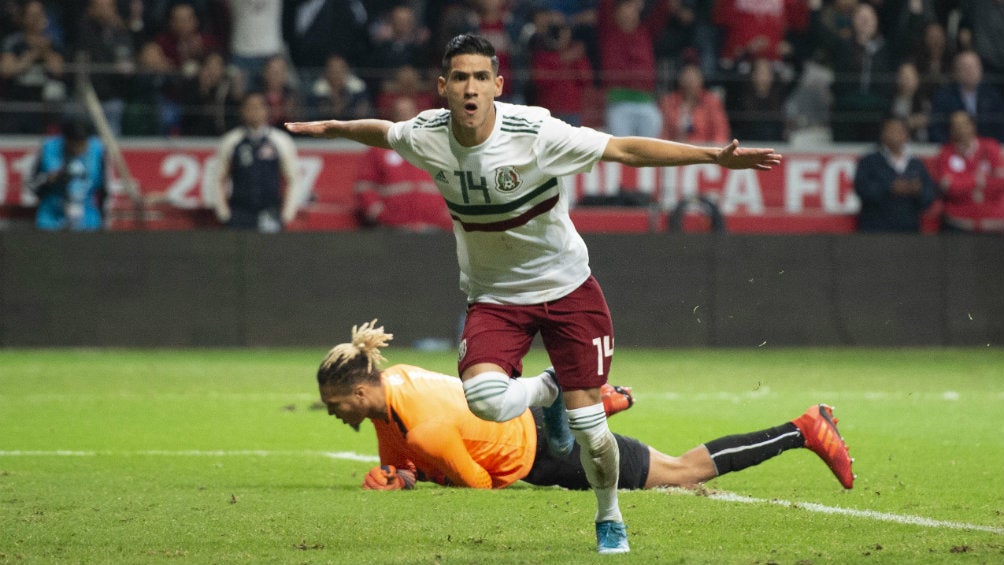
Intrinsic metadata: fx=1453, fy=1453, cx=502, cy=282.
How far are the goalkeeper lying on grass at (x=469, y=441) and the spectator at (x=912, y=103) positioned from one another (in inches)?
412

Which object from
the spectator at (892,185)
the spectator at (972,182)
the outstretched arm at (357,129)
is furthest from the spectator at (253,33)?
the outstretched arm at (357,129)

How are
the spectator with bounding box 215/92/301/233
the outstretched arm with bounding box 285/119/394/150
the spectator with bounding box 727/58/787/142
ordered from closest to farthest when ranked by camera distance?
the outstretched arm with bounding box 285/119/394/150 → the spectator with bounding box 215/92/301/233 → the spectator with bounding box 727/58/787/142

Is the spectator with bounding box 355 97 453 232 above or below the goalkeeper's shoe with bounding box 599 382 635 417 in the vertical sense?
below

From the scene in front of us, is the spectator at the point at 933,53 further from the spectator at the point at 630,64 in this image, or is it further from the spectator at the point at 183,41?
the spectator at the point at 183,41

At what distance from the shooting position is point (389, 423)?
7195mm

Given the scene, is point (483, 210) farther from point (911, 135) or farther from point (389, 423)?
point (911, 135)

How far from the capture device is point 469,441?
283 inches

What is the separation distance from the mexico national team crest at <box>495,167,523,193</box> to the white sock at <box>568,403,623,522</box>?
94 cm

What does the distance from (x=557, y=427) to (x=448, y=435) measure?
0.71 metres

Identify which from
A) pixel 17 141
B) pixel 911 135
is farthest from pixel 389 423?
pixel 911 135

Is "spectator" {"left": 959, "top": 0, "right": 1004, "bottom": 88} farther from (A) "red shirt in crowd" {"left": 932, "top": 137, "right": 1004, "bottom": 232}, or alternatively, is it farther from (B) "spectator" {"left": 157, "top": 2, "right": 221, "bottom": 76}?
(B) "spectator" {"left": 157, "top": 2, "right": 221, "bottom": 76}

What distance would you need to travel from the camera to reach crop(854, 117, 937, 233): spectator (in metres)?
16.1

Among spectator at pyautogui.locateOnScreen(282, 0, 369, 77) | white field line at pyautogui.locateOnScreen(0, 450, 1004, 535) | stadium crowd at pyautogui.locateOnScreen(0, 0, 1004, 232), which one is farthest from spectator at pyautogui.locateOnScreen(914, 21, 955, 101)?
white field line at pyautogui.locateOnScreen(0, 450, 1004, 535)

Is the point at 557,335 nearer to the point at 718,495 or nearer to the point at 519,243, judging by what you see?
the point at 519,243
